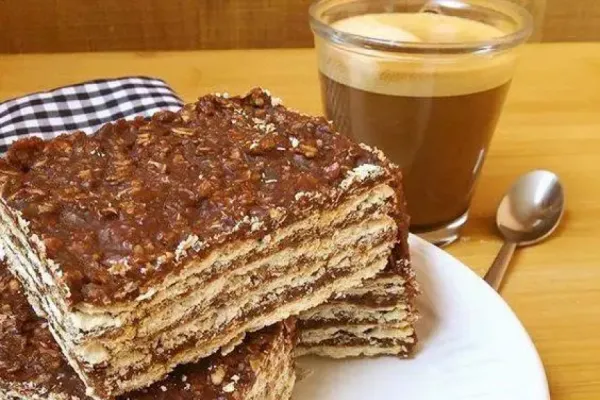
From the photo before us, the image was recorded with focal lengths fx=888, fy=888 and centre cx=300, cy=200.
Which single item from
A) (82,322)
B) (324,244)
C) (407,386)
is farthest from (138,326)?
(407,386)

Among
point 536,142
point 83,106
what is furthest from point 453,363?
point 83,106

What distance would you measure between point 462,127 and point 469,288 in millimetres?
306

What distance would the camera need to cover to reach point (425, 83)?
1525 mm

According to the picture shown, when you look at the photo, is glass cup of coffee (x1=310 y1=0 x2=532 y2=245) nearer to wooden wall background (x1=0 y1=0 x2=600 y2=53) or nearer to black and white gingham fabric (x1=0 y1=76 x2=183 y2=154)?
black and white gingham fabric (x1=0 y1=76 x2=183 y2=154)

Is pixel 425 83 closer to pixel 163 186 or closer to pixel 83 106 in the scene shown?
pixel 163 186

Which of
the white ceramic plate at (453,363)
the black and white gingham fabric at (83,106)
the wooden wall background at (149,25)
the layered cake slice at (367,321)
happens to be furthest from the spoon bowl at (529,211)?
the wooden wall background at (149,25)

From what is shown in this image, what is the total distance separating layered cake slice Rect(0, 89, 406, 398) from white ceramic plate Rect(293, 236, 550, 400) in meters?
0.15

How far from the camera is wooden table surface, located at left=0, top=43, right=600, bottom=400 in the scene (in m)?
1.47

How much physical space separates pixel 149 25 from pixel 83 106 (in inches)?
24.8

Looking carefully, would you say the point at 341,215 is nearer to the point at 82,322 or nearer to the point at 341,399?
the point at 341,399

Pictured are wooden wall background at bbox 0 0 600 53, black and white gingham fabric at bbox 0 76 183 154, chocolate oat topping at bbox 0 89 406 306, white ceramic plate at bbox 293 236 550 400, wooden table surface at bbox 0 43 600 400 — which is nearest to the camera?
chocolate oat topping at bbox 0 89 406 306

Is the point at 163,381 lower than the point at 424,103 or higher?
lower

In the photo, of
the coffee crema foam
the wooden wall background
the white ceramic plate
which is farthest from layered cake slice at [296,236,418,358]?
the wooden wall background

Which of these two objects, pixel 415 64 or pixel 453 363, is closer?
pixel 453 363
